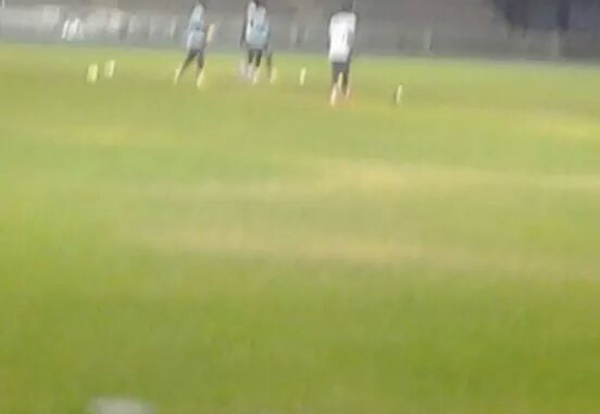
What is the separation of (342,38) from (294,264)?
470 inches

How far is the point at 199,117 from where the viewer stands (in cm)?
1845

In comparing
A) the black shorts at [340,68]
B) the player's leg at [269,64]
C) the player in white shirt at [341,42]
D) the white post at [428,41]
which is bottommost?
the white post at [428,41]

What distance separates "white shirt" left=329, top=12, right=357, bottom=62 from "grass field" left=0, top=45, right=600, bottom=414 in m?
2.60

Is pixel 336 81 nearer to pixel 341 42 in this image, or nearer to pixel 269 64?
pixel 341 42

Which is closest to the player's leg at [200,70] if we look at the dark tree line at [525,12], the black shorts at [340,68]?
the black shorts at [340,68]

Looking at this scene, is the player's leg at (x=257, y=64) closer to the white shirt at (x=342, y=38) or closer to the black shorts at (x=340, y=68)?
the black shorts at (x=340, y=68)

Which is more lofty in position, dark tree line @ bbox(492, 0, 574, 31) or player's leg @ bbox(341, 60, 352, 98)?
player's leg @ bbox(341, 60, 352, 98)

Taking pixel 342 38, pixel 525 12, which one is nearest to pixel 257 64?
pixel 342 38

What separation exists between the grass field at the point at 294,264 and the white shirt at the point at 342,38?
2603mm

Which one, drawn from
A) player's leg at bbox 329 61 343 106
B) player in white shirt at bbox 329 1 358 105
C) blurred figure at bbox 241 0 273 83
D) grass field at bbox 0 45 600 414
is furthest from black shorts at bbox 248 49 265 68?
grass field at bbox 0 45 600 414

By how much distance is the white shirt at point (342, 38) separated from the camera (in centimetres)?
2134

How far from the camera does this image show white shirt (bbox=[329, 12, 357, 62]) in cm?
2134

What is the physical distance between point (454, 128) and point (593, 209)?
6320 mm

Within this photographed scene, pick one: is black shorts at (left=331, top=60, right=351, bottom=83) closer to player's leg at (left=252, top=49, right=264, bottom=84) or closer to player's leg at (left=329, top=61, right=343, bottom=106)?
player's leg at (left=329, top=61, right=343, bottom=106)
